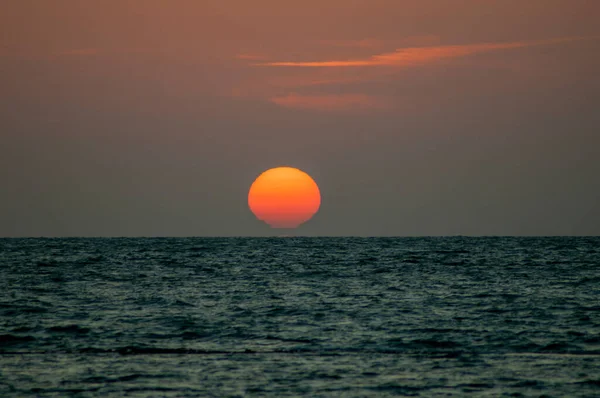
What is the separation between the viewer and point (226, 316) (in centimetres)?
3062

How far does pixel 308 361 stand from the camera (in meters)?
20.7

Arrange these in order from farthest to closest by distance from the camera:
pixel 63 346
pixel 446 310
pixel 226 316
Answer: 1. pixel 446 310
2. pixel 226 316
3. pixel 63 346

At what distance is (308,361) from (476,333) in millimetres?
7578

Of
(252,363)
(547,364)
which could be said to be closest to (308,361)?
(252,363)

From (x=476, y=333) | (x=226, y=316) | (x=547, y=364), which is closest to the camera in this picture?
(x=547, y=364)

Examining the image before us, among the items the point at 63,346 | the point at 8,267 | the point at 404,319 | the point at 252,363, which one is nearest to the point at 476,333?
the point at 404,319

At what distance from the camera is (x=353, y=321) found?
1133 inches

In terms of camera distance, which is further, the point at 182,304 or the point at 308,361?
the point at 182,304

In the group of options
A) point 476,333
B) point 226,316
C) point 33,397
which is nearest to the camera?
point 33,397

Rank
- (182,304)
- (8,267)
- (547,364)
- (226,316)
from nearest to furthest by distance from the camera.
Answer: (547,364), (226,316), (182,304), (8,267)

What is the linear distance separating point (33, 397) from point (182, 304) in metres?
18.9

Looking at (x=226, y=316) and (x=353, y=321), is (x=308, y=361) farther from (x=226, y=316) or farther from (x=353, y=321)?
(x=226, y=316)

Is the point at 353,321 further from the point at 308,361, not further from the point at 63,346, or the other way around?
the point at 63,346

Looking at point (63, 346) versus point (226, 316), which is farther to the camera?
point (226, 316)
